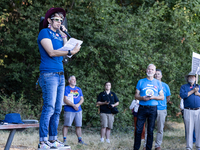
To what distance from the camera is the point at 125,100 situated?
1259 centimetres

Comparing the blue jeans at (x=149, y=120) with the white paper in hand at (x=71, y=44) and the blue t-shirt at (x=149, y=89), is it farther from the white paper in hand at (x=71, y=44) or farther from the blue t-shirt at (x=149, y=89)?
the white paper in hand at (x=71, y=44)

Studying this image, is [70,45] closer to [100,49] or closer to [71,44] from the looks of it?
[71,44]

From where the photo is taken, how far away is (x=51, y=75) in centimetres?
411

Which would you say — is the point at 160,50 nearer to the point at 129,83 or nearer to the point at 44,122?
the point at 129,83

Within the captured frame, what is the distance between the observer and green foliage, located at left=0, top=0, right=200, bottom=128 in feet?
39.8

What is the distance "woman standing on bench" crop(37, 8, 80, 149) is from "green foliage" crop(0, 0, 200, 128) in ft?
24.7

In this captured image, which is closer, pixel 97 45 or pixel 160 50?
pixel 97 45

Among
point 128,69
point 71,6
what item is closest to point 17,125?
point 128,69

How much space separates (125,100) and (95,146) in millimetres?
5539

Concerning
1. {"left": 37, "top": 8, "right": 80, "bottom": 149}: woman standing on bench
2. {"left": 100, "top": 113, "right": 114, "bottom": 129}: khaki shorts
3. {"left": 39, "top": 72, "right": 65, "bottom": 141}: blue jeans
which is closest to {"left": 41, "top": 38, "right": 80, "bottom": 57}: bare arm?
{"left": 37, "top": 8, "right": 80, "bottom": 149}: woman standing on bench

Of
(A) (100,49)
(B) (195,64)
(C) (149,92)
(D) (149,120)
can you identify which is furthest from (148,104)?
(A) (100,49)

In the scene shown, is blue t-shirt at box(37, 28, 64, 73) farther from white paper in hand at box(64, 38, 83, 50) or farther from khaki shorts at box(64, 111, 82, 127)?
khaki shorts at box(64, 111, 82, 127)

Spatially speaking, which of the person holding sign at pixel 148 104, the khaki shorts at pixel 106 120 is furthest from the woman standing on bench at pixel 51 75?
the khaki shorts at pixel 106 120

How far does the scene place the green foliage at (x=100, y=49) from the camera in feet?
39.8
